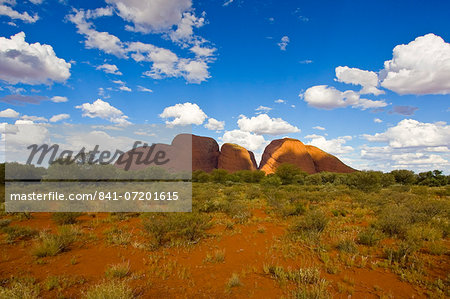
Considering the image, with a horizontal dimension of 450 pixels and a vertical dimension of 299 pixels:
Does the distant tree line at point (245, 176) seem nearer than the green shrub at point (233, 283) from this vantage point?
→ No

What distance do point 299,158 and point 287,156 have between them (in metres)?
3.89

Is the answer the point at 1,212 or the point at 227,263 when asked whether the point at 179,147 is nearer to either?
the point at 1,212

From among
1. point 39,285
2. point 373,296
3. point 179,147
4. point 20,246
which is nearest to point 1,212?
point 20,246

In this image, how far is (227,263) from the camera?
529 centimetres

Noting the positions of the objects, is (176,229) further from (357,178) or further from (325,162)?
(325,162)

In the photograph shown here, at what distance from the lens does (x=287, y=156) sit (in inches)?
2739

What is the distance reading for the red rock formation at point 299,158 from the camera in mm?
68625

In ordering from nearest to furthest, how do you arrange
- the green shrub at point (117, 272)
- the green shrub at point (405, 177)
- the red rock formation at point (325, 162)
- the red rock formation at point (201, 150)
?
1. the green shrub at point (117, 272)
2. the green shrub at point (405, 177)
3. the red rock formation at point (325, 162)
4. the red rock formation at point (201, 150)

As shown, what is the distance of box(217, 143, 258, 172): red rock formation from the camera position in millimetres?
73750

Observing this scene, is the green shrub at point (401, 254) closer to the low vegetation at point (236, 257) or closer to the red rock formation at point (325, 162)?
the low vegetation at point (236, 257)

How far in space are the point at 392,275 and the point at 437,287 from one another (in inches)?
29.0

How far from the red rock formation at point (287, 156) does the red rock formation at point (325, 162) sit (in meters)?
3.56

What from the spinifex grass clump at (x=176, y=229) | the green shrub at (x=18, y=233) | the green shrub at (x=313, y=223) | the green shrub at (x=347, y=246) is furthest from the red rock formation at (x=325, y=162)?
the green shrub at (x=18, y=233)

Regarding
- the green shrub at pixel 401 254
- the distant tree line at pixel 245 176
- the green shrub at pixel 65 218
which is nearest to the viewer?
the green shrub at pixel 401 254
